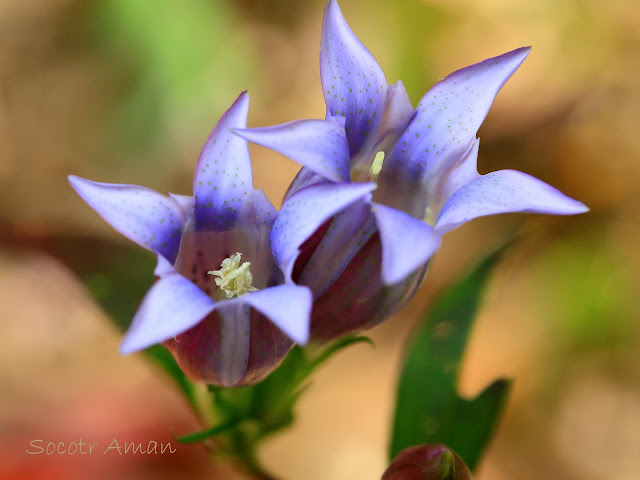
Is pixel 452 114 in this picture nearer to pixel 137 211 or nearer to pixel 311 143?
pixel 311 143

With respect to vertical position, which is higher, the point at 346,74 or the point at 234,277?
the point at 346,74

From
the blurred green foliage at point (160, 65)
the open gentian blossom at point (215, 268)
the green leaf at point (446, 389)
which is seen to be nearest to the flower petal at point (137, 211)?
the open gentian blossom at point (215, 268)

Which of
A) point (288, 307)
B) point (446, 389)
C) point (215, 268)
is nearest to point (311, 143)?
point (288, 307)

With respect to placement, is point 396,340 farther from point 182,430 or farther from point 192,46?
point 192,46

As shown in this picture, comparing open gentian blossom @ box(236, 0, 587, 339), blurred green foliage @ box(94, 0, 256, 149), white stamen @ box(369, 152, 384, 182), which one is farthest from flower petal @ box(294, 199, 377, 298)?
blurred green foliage @ box(94, 0, 256, 149)

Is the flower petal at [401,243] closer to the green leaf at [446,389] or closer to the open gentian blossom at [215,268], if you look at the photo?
the open gentian blossom at [215,268]

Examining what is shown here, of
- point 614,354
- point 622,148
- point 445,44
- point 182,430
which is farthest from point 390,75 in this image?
point 182,430
